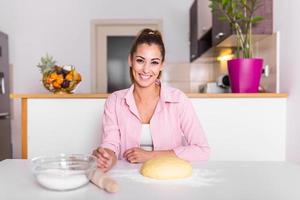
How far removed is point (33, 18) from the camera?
413 centimetres

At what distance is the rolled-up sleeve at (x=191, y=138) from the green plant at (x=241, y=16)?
822 millimetres

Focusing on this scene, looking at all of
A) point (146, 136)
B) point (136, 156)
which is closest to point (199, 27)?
point (146, 136)

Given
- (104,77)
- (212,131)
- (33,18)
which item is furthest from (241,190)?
(33,18)

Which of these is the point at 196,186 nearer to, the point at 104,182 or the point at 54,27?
the point at 104,182

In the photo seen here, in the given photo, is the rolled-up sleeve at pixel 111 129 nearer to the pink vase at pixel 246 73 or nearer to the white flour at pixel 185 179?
the white flour at pixel 185 179

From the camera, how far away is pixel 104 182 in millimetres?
730

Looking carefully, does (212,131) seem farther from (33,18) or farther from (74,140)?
(33,18)

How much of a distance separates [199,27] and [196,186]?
2911mm

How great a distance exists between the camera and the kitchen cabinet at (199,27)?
10.3 feet

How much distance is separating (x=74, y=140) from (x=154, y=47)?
0.87 metres

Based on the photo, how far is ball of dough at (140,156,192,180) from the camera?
839 millimetres

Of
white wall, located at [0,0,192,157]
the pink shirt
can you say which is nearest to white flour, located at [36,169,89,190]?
the pink shirt

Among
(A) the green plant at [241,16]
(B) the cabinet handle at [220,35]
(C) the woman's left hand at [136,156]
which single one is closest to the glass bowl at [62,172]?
(C) the woman's left hand at [136,156]

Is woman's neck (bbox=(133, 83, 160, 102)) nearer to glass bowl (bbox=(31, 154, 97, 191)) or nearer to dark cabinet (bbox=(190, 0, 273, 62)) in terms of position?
glass bowl (bbox=(31, 154, 97, 191))
